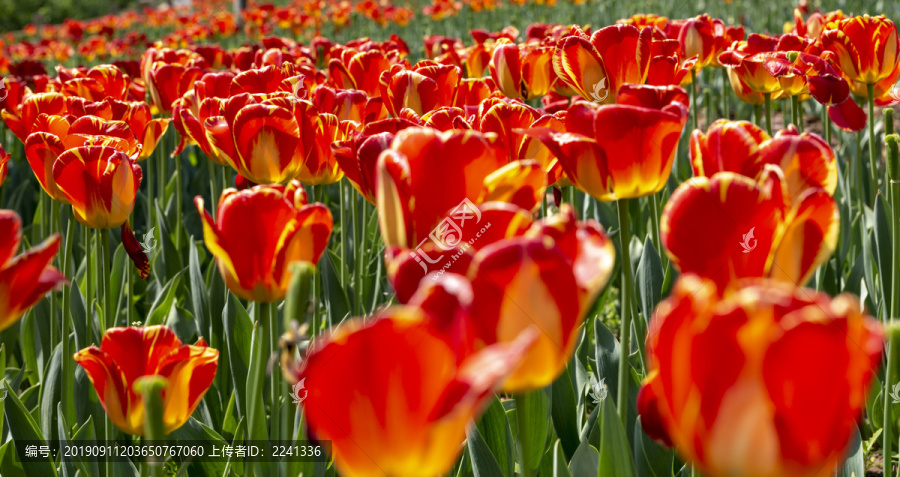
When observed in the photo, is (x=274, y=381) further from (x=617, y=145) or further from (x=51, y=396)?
(x=51, y=396)

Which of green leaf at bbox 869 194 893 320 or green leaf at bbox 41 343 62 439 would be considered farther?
green leaf at bbox 869 194 893 320

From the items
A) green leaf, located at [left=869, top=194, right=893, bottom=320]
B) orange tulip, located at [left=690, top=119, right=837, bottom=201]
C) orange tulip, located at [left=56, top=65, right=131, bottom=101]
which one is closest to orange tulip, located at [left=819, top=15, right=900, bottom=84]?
green leaf, located at [left=869, top=194, right=893, bottom=320]

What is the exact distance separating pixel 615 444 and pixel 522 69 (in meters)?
1.40

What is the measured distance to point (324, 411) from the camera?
20.7 inches

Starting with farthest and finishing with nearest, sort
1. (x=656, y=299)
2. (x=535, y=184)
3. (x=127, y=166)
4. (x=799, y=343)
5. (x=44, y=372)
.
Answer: (x=44, y=372) < (x=656, y=299) < (x=127, y=166) < (x=535, y=184) < (x=799, y=343)

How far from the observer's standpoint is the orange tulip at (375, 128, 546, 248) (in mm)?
775

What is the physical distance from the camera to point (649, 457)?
137cm

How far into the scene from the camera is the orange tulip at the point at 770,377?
461mm

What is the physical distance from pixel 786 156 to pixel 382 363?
1.83ft

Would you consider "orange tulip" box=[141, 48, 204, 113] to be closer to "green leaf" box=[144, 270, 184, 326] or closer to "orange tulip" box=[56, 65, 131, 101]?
"orange tulip" box=[56, 65, 131, 101]

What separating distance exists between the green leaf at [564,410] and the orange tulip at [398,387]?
41.8 inches

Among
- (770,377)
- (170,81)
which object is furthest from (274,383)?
(170,81)

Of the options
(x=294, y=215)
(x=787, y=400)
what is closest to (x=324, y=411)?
(x=787, y=400)

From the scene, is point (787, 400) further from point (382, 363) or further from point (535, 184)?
point (535, 184)
